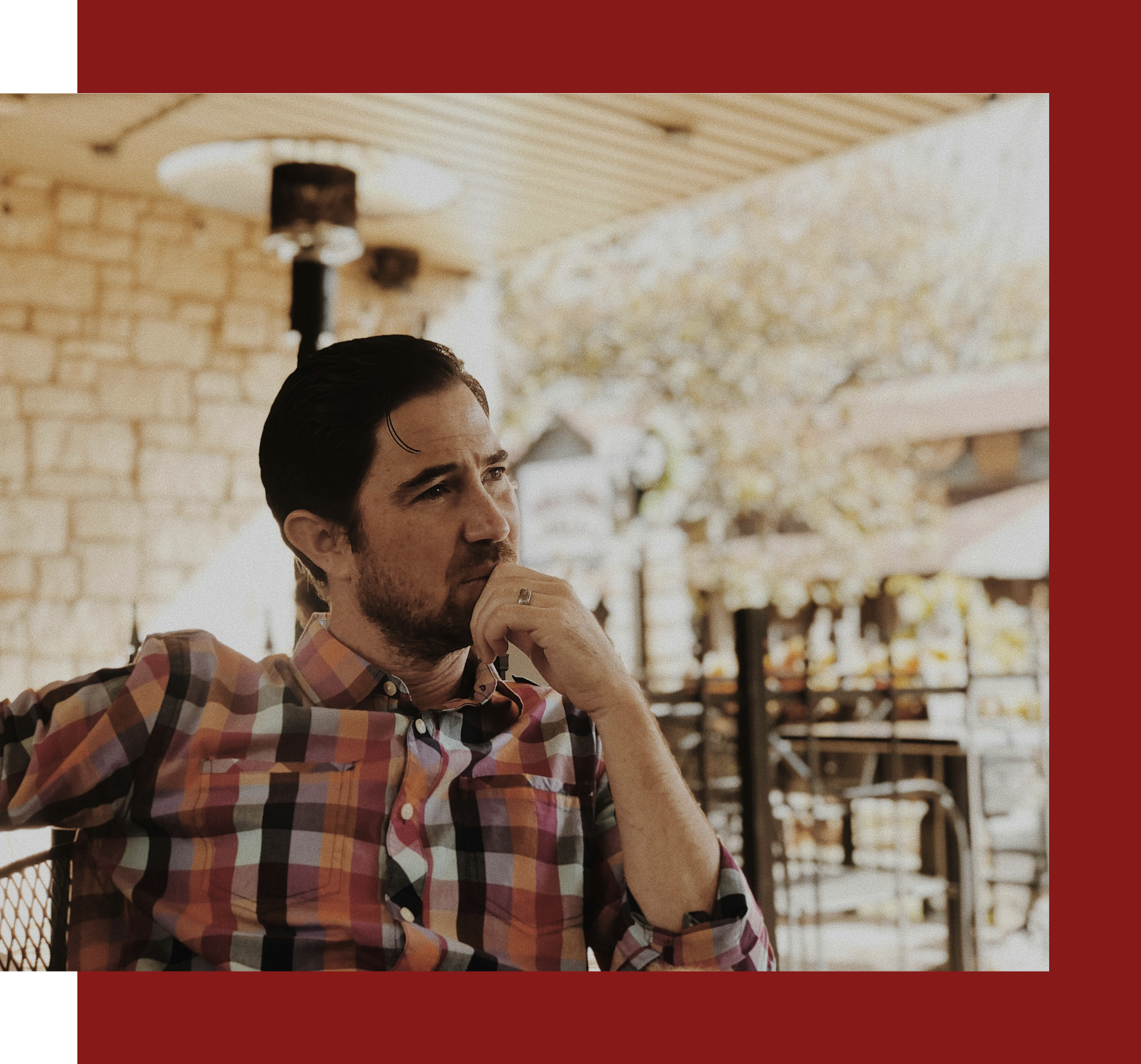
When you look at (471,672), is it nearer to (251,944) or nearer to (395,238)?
(251,944)

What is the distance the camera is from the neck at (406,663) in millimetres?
1473

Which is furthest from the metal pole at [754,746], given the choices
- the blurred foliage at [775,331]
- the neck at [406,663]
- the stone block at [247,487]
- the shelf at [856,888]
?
the stone block at [247,487]

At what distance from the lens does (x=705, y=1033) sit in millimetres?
1635

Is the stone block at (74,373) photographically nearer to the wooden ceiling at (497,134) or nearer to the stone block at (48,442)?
the stone block at (48,442)

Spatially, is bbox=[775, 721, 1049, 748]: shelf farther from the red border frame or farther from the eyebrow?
the eyebrow

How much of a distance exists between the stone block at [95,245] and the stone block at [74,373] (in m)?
0.18

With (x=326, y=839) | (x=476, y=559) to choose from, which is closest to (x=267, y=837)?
(x=326, y=839)

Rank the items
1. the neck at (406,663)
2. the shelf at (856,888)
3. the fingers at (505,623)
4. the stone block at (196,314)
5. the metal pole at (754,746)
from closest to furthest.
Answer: the fingers at (505,623), the neck at (406,663), the stone block at (196,314), the metal pole at (754,746), the shelf at (856,888)

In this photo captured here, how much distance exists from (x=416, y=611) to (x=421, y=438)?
0.22 m

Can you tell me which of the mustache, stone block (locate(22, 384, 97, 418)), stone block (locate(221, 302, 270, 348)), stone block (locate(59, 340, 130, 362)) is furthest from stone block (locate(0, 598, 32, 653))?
the mustache

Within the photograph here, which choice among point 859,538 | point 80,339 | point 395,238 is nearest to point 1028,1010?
point 395,238

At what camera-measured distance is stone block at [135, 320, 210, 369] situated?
1928mm

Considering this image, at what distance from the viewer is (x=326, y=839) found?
139 cm

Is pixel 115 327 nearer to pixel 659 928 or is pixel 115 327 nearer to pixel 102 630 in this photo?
pixel 102 630
